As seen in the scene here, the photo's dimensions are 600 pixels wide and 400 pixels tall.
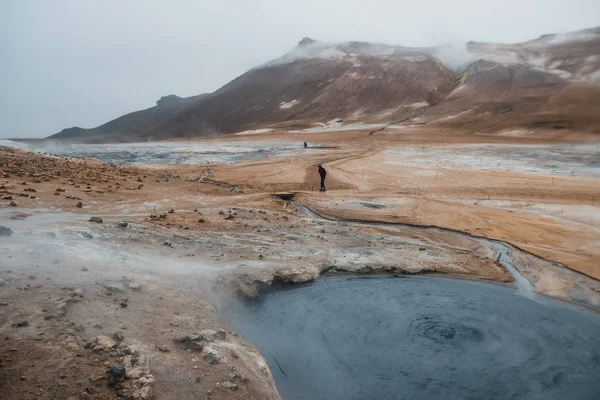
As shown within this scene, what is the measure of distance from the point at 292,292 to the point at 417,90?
9181 centimetres

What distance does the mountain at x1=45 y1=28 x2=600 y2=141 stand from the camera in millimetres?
68438

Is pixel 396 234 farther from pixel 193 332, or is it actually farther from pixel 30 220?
pixel 30 220

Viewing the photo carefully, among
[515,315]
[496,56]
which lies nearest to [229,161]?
[515,315]

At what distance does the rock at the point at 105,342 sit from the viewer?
677cm

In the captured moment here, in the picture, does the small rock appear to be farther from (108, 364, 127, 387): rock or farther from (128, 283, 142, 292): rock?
(128, 283, 142, 292): rock

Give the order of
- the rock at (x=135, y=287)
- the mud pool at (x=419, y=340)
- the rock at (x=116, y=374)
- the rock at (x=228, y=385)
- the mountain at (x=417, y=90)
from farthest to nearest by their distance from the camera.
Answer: the mountain at (x=417, y=90) < the rock at (x=135, y=287) < the mud pool at (x=419, y=340) < the rock at (x=228, y=385) < the rock at (x=116, y=374)

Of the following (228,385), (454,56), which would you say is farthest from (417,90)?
(228,385)

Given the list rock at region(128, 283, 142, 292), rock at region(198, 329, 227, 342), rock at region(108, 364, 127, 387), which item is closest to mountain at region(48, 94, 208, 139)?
rock at region(128, 283, 142, 292)

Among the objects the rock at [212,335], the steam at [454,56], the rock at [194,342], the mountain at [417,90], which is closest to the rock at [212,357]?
the rock at [194,342]

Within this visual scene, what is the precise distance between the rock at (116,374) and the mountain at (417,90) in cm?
6153

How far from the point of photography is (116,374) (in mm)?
6121

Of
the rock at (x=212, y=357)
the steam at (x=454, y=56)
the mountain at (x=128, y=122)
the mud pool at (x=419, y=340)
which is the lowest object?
the mud pool at (x=419, y=340)

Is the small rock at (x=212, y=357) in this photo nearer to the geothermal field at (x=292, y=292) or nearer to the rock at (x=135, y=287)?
the geothermal field at (x=292, y=292)

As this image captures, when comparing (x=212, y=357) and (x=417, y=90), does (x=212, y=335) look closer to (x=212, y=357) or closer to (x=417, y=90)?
(x=212, y=357)
